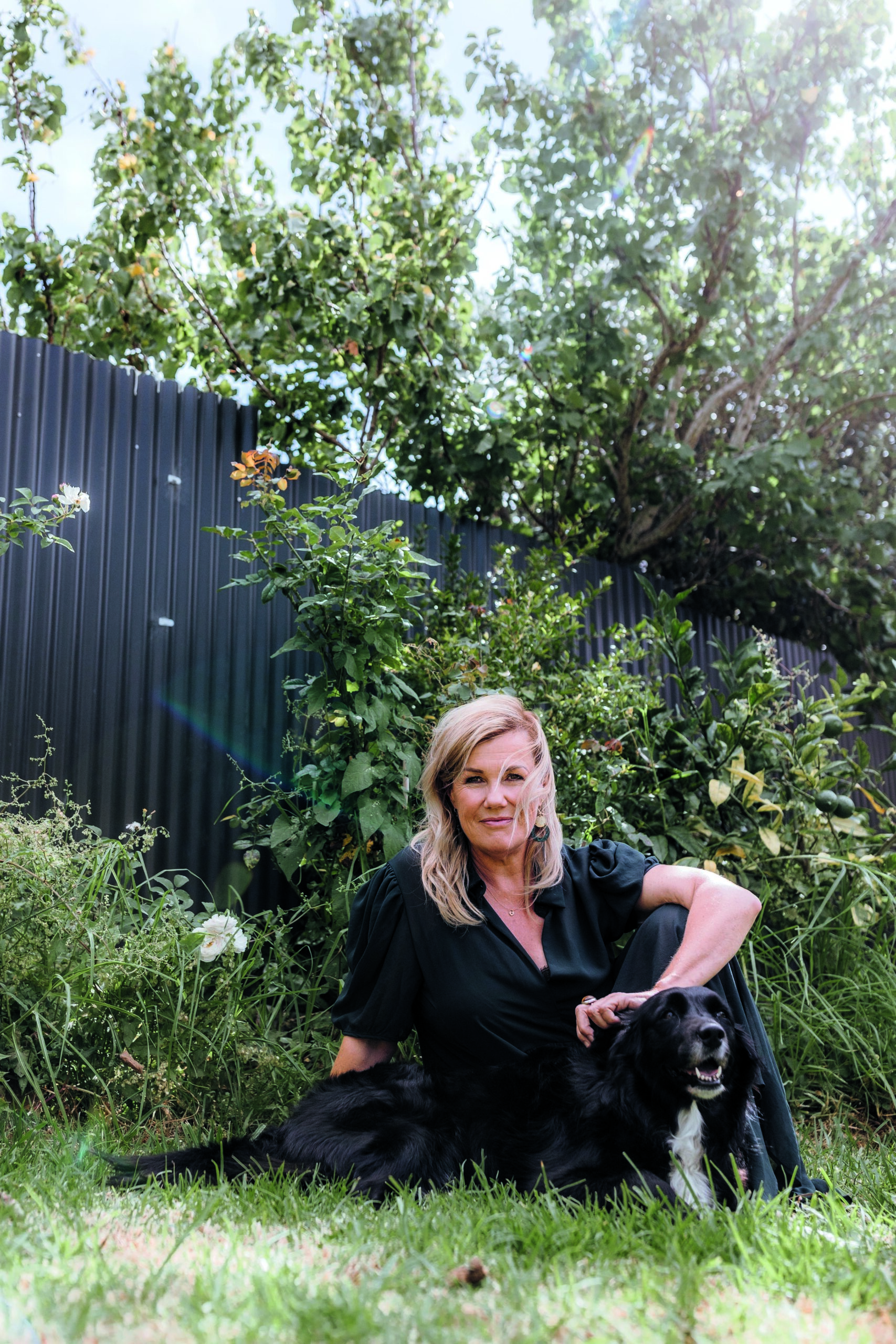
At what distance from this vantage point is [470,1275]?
4.26 feet

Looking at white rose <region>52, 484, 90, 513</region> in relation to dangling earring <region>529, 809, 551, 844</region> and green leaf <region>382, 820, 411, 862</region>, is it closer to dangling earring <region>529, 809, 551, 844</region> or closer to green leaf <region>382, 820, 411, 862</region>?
green leaf <region>382, 820, 411, 862</region>

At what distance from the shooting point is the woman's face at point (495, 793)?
7.89 feet

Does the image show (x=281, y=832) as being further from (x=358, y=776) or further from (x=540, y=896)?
(x=540, y=896)

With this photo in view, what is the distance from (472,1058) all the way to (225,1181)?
645 millimetres

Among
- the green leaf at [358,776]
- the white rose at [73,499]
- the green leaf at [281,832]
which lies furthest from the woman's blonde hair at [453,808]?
the white rose at [73,499]

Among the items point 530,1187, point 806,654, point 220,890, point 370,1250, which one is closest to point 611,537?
point 806,654

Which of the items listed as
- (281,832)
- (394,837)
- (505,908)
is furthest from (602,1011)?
(281,832)

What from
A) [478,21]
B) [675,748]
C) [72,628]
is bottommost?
[675,748]

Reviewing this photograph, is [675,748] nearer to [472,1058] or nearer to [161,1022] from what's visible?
[472,1058]

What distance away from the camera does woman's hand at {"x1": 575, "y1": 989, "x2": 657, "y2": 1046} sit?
199cm

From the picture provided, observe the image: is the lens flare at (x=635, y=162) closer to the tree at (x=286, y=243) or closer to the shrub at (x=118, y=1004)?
the tree at (x=286, y=243)

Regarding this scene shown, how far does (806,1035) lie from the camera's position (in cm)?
292

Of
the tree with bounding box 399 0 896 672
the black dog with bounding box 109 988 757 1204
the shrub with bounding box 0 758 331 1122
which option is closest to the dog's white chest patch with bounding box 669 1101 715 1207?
the black dog with bounding box 109 988 757 1204

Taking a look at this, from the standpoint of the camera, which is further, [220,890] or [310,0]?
[310,0]
